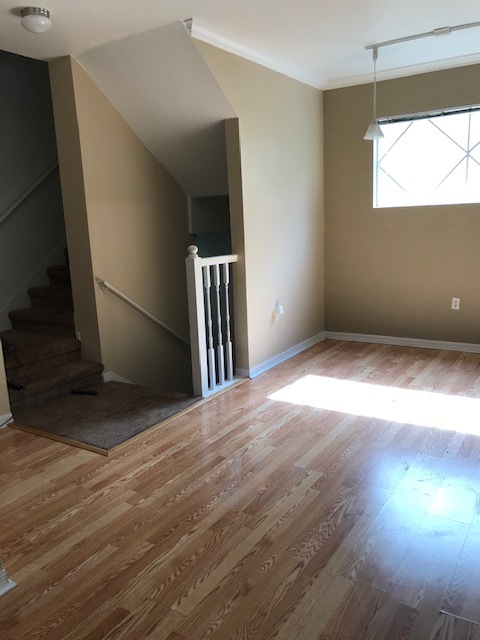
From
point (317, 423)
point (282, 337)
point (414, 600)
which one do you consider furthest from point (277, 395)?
point (414, 600)

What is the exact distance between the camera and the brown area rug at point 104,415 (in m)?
3.06

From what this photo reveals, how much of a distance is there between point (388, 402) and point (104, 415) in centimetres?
189

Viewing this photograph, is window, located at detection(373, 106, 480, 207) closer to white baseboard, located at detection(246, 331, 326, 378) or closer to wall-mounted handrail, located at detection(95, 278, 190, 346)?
white baseboard, located at detection(246, 331, 326, 378)

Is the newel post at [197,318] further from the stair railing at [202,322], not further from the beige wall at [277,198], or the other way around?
the beige wall at [277,198]

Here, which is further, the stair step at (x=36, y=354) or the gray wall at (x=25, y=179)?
the gray wall at (x=25, y=179)

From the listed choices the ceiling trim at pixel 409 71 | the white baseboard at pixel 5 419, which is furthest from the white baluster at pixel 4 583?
the ceiling trim at pixel 409 71

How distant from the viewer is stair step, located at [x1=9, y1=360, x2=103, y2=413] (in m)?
3.54

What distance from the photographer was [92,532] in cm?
216

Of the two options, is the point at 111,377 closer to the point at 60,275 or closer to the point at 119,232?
the point at 119,232

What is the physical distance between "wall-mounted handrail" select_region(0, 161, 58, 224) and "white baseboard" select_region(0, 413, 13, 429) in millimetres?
1927

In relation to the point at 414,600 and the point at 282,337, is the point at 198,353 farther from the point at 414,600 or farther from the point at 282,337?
the point at 414,600

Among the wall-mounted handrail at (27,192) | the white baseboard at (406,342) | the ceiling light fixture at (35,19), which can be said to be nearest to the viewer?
the ceiling light fixture at (35,19)

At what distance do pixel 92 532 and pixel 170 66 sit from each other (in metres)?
2.89

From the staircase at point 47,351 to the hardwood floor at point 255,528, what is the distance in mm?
516
